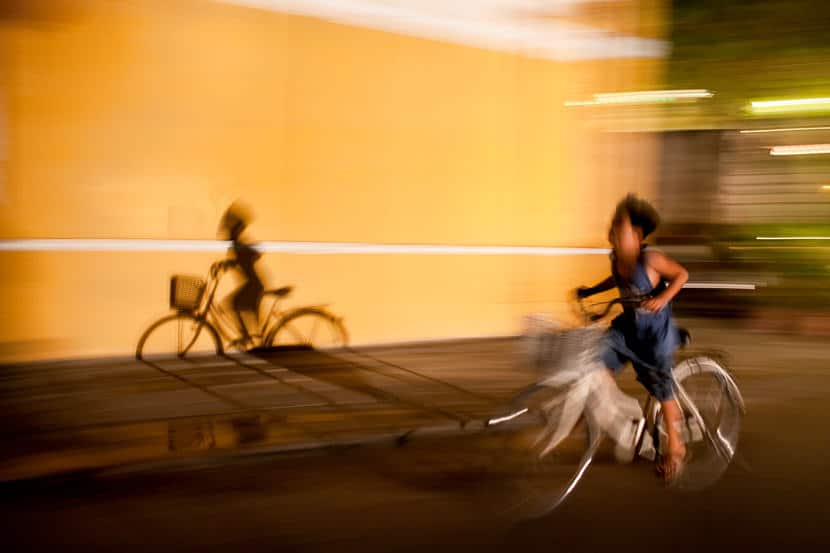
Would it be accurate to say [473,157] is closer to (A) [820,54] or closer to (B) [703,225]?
(B) [703,225]

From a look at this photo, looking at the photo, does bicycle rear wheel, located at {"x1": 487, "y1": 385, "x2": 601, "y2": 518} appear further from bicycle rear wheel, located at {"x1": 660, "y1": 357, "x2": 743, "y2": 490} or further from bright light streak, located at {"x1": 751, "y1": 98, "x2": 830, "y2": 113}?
bright light streak, located at {"x1": 751, "y1": 98, "x2": 830, "y2": 113}

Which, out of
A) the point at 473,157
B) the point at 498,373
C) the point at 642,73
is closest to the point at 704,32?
the point at 642,73

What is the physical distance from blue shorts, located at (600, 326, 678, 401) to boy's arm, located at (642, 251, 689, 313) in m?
0.26

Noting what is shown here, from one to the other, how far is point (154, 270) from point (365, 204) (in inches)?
96.0

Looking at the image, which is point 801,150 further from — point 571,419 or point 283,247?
point 571,419

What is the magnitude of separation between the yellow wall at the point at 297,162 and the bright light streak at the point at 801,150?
199 centimetres

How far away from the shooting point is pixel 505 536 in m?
4.31

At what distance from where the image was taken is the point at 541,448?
467 cm

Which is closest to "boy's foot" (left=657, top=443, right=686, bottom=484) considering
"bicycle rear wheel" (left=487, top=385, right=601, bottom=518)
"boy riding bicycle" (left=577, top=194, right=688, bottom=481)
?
"boy riding bicycle" (left=577, top=194, right=688, bottom=481)

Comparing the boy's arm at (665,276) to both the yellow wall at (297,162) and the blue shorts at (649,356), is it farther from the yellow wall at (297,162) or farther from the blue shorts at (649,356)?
the yellow wall at (297,162)

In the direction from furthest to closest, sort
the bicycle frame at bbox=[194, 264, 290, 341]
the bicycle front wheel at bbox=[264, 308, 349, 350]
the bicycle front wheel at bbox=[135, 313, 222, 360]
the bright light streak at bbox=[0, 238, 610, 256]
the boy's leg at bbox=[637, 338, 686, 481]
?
the bicycle front wheel at bbox=[264, 308, 349, 350] < the bicycle frame at bbox=[194, 264, 290, 341] < the bicycle front wheel at bbox=[135, 313, 222, 360] < the bright light streak at bbox=[0, 238, 610, 256] < the boy's leg at bbox=[637, 338, 686, 481]

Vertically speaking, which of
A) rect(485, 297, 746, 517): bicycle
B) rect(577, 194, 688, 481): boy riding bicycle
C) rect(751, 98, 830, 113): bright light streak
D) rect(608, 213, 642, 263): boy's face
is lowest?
rect(485, 297, 746, 517): bicycle

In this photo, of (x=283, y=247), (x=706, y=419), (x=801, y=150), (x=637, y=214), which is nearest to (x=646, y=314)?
(x=637, y=214)

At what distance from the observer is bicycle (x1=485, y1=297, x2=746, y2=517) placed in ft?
14.8
